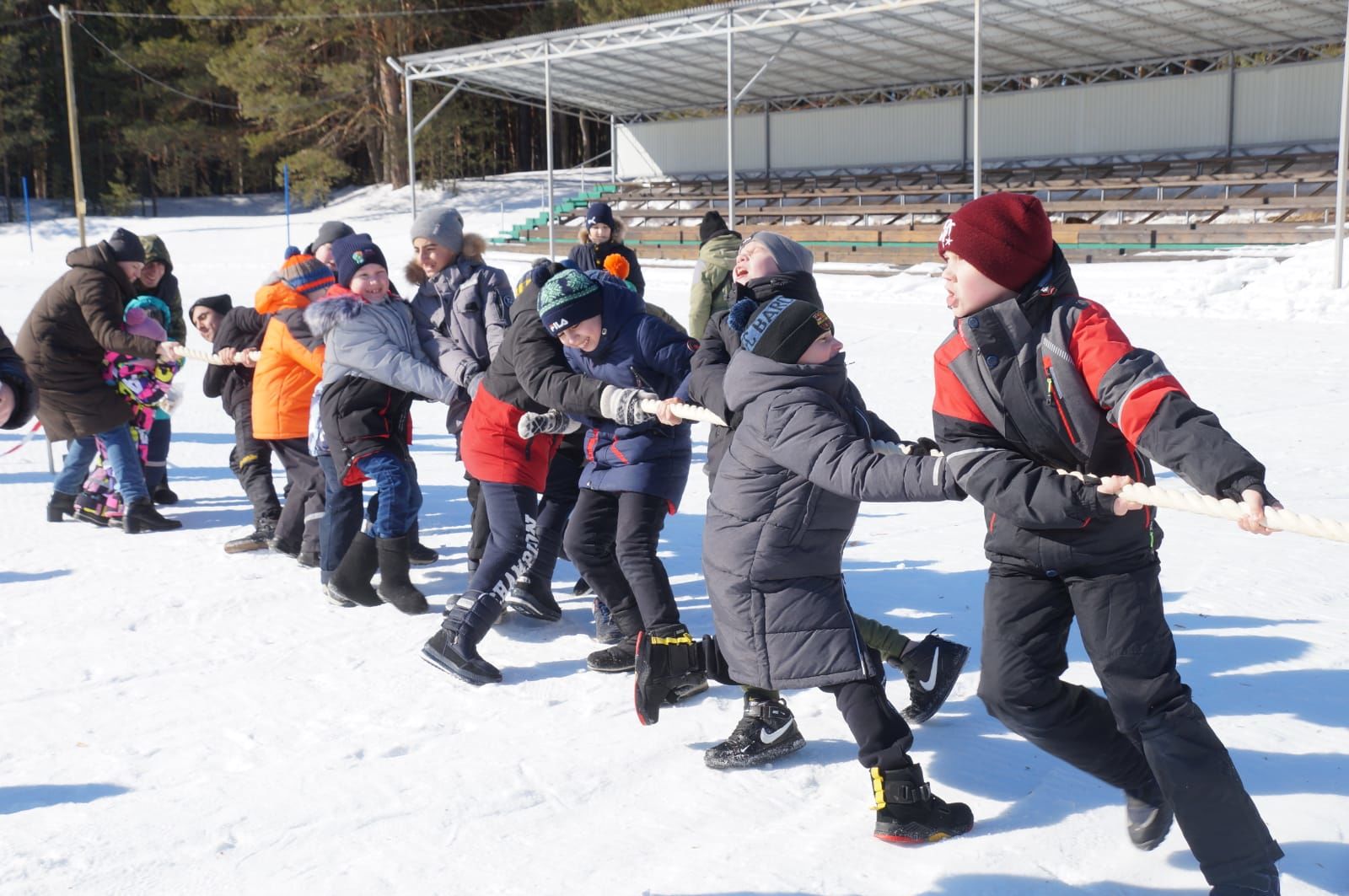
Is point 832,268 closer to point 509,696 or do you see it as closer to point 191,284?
point 191,284

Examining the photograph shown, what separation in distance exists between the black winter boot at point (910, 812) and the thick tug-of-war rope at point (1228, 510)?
39.7 inches

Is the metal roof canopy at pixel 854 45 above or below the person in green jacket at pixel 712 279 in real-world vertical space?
above

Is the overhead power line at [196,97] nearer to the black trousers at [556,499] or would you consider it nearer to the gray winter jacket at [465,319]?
the gray winter jacket at [465,319]

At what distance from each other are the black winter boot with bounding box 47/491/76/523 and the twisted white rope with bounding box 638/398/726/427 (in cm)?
436

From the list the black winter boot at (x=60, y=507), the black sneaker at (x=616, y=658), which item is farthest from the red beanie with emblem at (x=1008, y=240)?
the black winter boot at (x=60, y=507)

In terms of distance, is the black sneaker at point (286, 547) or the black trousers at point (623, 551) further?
the black sneaker at point (286, 547)

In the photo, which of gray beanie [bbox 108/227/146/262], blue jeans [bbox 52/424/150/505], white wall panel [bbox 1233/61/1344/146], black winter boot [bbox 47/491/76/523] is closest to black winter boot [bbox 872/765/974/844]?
blue jeans [bbox 52/424/150/505]

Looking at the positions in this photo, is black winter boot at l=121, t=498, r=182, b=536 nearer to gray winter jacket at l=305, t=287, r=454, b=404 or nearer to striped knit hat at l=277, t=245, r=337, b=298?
striped knit hat at l=277, t=245, r=337, b=298

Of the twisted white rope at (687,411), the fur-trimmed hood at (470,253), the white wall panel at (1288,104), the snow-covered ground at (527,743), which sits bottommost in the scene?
the snow-covered ground at (527,743)

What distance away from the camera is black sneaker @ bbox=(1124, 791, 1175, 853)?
279 centimetres

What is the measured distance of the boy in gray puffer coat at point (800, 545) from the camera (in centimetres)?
289

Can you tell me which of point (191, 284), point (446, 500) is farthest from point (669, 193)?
point (446, 500)

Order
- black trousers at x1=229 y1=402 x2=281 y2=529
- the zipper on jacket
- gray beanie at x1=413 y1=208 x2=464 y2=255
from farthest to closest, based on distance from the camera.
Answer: black trousers at x1=229 y1=402 x2=281 y2=529 < gray beanie at x1=413 y1=208 x2=464 y2=255 < the zipper on jacket

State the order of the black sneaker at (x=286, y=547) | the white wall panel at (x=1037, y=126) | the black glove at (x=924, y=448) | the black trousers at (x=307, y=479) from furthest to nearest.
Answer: the white wall panel at (x=1037, y=126) < the black sneaker at (x=286, y=547) < the black trousers at (x=307, y=479) < the black glove at (x=924, y=448)
